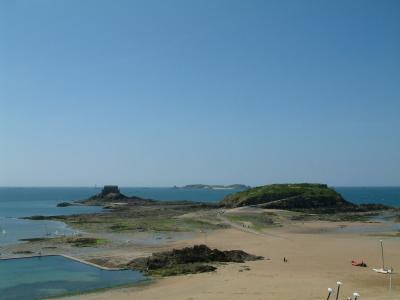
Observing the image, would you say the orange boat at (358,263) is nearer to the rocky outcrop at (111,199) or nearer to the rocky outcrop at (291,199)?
the rocky outcrop at (291,199)

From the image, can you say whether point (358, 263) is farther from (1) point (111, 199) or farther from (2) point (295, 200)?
(1) point (111, 199)

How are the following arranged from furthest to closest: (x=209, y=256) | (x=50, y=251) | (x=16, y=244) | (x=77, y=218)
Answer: (x=77, y=218) < (x=16, y=244) < (x=50, y=251) < (x=209, y=256)

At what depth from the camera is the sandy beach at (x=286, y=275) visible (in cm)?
3009

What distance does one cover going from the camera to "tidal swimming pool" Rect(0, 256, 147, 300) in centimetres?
3372

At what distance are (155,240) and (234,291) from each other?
2784 centimetres

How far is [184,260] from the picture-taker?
133ft

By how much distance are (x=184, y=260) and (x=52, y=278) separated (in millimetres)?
10635

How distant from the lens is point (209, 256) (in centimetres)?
4162

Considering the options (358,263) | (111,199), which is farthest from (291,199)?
(358,263)

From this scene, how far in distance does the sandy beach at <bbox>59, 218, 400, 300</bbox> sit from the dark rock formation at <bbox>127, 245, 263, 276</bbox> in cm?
153

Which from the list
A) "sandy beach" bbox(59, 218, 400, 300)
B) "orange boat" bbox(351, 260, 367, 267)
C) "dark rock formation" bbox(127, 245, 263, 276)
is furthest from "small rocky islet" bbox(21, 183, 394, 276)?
"orange boat" bbox(351, 260, 367, 267)

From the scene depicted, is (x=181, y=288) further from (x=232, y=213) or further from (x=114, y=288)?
(x=232, y=213)

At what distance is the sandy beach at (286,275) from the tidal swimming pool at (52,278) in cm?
266

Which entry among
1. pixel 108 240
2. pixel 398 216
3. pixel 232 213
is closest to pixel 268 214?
pixel 232 213
